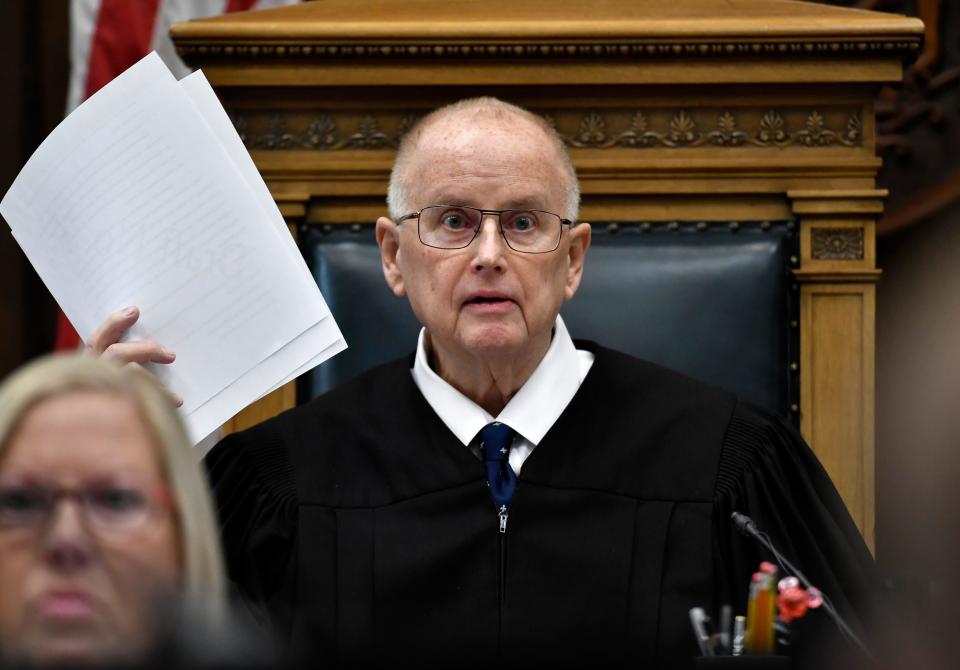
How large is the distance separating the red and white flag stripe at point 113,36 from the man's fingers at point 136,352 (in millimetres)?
1807

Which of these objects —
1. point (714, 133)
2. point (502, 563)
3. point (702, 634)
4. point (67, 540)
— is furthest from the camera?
point (714, 133)

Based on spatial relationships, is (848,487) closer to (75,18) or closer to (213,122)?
(213,122)

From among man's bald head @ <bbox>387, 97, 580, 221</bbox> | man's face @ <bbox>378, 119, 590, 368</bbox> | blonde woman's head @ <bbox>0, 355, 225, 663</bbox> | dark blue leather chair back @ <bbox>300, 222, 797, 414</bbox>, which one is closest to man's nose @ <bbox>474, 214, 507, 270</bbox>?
man's face @ <bbox>378, 119, 590, 368</bbox>

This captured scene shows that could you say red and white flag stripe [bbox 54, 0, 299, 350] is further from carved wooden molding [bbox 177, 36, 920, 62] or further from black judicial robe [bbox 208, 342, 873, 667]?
black judicial robe [bbox 208, 342, 873, 667]

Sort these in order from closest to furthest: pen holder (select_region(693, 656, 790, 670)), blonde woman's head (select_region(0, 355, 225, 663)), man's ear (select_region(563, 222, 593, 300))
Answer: blonde woman's head (select_region(0, 355, 225, 663)) → pen holder (select_region(693, 656, 790, 670)) → man's ear (select_region(563, 222, 593, 300))

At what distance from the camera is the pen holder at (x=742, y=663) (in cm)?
150

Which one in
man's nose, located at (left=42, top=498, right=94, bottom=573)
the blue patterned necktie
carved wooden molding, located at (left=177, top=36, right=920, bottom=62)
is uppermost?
carved wooden molding, located at (left=177, top=36, right=920, bottom=62)

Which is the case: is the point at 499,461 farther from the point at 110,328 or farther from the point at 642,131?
the point at 642,131

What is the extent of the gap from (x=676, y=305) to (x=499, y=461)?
0.65 m

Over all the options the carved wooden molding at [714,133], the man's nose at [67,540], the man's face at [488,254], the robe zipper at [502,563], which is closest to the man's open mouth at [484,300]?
the man's face at [488,254]

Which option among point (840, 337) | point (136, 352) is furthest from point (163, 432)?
→ point (840, 337)

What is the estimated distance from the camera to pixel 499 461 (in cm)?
266

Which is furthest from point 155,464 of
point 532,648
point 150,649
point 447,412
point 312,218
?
point 312,218

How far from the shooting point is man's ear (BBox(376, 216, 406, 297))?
9.19 ft
